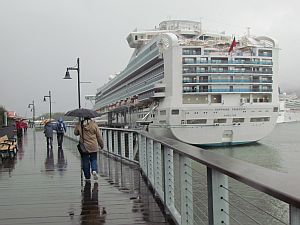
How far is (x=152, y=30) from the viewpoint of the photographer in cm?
4772

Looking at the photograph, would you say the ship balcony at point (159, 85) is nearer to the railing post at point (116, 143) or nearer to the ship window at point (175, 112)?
the ship window at point (175, 112)

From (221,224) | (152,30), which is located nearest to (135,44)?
(152,30)

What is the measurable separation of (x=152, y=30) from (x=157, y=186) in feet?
144

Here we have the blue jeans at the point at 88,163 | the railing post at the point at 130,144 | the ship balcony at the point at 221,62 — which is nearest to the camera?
the blue jeans at the point at 88,163

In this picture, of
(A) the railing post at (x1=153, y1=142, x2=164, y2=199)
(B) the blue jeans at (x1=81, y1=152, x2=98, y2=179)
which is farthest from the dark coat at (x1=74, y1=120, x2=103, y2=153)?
(A) the railing post at (x1=153, y1=142, x2=164, y2=199)

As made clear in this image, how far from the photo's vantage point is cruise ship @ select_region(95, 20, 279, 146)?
31281mm

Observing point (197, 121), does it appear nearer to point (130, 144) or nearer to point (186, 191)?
point (130, 144)

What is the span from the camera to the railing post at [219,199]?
8.49ft

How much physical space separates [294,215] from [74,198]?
13.7 feet

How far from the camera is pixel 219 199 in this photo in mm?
2604

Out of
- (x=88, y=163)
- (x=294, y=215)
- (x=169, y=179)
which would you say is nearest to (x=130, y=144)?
(x=88, y=163)

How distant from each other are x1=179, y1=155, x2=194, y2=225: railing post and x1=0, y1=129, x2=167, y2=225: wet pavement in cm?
47

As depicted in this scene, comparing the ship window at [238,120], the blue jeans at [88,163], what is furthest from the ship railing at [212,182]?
the ship window at [238,120]

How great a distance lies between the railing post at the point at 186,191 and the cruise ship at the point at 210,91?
26291mm
